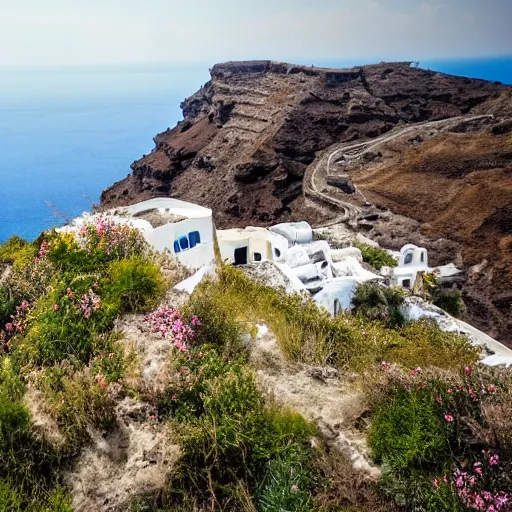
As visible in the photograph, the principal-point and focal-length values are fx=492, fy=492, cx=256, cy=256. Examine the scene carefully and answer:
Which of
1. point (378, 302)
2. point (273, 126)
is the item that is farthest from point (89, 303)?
point (273, 126)

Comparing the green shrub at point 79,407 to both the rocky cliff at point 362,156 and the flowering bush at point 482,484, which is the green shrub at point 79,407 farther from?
the rocky cliff at point 362,156

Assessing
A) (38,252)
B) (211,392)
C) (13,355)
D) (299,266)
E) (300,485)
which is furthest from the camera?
(299,266)

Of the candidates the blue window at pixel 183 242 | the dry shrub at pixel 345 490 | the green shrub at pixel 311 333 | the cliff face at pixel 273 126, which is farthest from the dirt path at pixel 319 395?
the cliff face at pixel 273 126

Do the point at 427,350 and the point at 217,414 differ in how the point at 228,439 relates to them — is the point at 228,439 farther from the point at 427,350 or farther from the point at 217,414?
the point at 427,350

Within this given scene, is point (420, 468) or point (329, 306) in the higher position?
point (420, 468)

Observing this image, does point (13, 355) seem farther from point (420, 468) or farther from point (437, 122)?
point (437, 122)

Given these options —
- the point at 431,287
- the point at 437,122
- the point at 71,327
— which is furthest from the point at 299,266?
the point at 437,122
